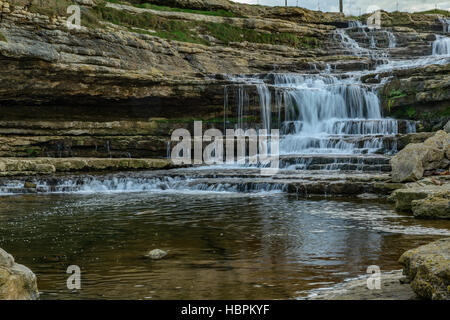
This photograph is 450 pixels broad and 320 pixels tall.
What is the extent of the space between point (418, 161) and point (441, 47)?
25450mm

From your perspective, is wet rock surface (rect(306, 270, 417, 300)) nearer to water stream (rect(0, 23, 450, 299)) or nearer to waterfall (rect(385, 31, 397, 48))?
→ water stream (rect(0, 23, 450, 299))

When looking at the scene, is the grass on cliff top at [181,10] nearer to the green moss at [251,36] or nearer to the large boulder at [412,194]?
the green moss at [251,36]

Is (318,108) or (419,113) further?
(318,108)

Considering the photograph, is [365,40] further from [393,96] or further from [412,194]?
[412,194]

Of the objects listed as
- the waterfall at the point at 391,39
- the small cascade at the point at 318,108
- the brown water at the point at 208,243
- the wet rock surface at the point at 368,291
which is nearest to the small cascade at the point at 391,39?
the waterfall at the point at 391,39

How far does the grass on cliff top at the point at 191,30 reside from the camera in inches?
1217

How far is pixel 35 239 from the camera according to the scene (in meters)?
7.62

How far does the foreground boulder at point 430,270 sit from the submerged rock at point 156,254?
321cm

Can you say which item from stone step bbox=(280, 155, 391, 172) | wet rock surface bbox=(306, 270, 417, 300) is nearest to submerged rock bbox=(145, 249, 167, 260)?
wet rock surface bbox=(306, 270, 417, 300)

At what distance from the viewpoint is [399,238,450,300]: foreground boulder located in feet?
11.3

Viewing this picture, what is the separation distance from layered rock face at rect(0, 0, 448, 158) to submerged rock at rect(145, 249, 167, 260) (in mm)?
17411

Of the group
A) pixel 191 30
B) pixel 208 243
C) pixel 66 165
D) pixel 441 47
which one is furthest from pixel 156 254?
pixel 441 47

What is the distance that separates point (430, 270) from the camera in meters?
3.58

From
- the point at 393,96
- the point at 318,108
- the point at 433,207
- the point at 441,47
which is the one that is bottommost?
the point at 433,207
